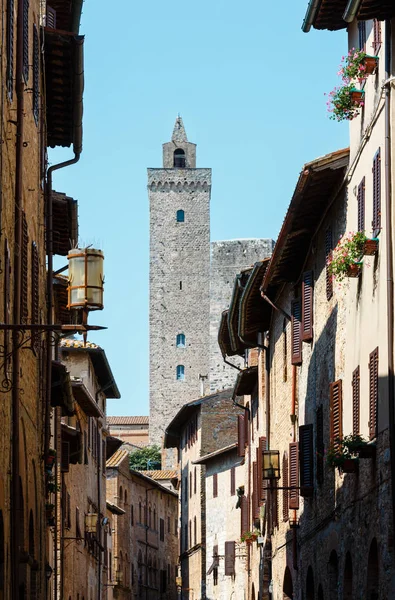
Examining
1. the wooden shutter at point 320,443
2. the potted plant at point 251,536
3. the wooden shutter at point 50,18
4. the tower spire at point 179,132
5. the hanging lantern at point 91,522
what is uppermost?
the tower spire at point 179,132

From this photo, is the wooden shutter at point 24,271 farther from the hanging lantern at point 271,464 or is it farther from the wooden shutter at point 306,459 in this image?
the hanging lantern at point 271,464

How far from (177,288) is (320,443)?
94.5 metres

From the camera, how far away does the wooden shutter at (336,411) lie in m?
20.9

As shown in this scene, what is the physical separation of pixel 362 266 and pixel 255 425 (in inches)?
752

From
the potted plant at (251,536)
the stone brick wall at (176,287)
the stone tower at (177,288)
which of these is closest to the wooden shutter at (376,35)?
the potted plant at (251,536)

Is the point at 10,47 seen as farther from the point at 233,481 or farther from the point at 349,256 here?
the point at 233,481

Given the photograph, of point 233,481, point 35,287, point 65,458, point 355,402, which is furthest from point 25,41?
point 233,481

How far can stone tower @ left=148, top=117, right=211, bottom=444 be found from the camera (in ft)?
378

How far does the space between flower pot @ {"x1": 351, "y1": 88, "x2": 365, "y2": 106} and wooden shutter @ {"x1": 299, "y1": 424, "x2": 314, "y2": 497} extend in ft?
23.4

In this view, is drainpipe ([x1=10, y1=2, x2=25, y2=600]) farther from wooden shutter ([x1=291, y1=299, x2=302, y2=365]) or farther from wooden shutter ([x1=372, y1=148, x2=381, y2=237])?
wooden shutter ([x1=291, y1=299, x2=302, y2=365])

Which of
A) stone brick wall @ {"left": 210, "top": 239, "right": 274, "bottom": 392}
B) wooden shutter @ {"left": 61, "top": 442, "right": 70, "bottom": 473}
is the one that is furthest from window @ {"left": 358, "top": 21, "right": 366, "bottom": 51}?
stone brick wall @ {"left": 210, "top": 239, "right": 274, "bottom": 392}

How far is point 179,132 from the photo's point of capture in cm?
12875

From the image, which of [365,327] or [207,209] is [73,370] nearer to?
[365,327]

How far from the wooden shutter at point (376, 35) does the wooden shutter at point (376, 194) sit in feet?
4.53
